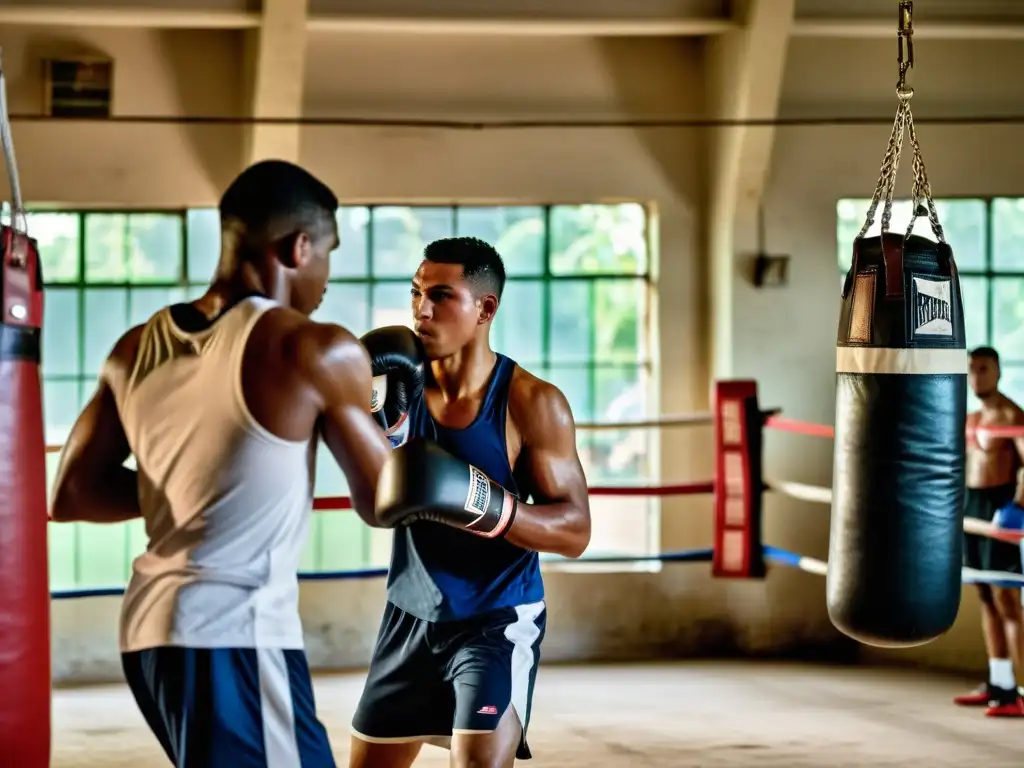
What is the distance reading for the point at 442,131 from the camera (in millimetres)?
6008

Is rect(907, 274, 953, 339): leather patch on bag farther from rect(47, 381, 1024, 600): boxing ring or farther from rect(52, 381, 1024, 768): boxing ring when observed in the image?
rect(47, 381, 1024, 600): boxing ring

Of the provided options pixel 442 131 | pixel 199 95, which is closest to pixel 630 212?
pixel 442 131

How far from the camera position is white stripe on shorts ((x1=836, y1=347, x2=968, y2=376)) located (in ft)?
9.46

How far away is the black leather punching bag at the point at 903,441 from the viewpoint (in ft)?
9.48

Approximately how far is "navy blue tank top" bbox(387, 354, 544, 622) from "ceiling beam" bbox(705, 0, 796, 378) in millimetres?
3369

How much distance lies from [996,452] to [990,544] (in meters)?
0.36

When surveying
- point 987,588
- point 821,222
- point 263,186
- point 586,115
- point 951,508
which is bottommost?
point 987,588

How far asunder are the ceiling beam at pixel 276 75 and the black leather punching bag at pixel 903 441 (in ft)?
9.74

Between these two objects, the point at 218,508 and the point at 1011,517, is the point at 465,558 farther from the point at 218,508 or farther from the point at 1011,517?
the point at 1011,517

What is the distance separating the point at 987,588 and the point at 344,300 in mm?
2770

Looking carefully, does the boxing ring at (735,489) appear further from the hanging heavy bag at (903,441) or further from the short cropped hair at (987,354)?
the hanging heavy bag at (903,441)

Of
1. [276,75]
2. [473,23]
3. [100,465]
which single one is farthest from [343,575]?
[100,465]

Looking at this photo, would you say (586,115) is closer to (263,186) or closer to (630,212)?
(630,212)

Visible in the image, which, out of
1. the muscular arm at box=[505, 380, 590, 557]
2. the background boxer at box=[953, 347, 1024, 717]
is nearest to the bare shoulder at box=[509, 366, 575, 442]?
the muscular arm at box=[505, 380, 590, 557]
